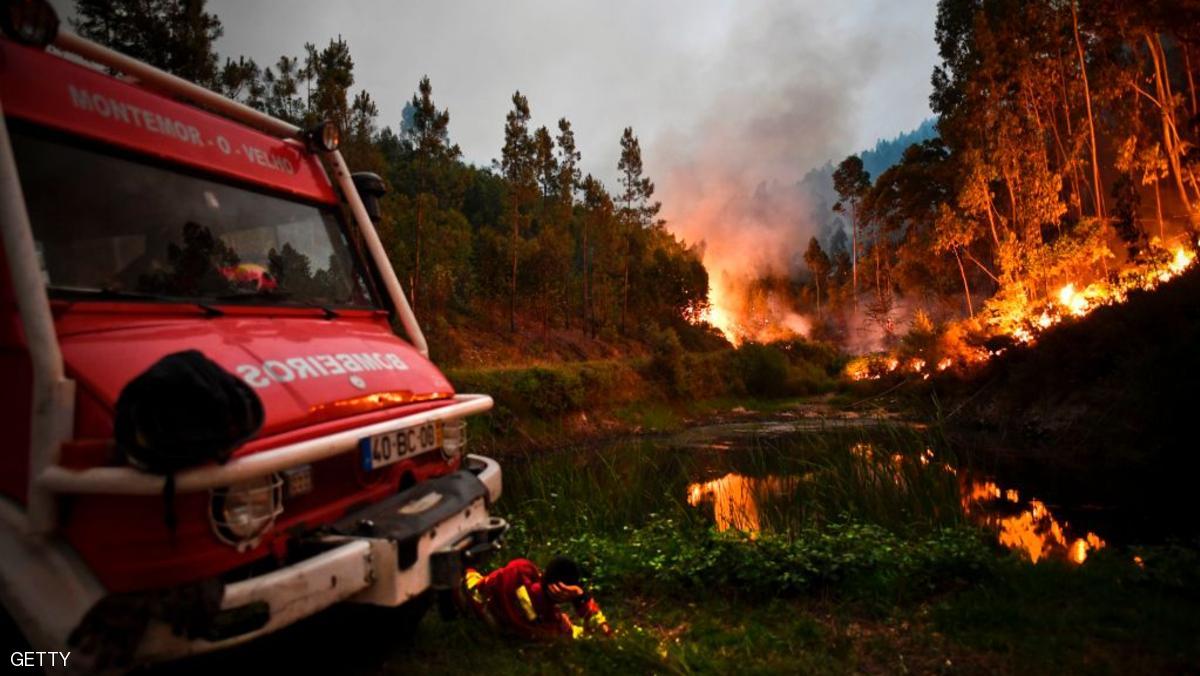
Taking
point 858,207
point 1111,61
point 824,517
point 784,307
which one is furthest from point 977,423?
point 784,307

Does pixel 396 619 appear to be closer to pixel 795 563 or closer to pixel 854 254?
pixel 795 563

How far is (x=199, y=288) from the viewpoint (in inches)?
133

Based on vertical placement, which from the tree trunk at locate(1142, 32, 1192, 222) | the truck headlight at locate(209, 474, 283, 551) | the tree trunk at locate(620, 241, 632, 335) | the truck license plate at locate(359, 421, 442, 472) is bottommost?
the truck headlight at locate(209, 474, 283, 551)

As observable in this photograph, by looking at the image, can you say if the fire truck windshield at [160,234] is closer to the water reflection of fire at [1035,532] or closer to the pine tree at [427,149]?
the water reflection of fire at [1035,532]

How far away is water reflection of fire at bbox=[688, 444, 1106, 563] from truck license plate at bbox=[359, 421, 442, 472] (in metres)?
3.29

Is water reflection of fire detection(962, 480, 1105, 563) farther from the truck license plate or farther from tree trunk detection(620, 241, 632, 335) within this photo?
tree trunk detection(620, 241, 632, 335)

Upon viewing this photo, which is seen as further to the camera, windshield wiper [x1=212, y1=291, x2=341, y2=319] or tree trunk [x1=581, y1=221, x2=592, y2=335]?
tree trunk [x1=581, y1=221, x2=592, y2=335]

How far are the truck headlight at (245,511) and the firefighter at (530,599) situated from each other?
1.46m

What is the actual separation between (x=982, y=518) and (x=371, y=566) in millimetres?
6766

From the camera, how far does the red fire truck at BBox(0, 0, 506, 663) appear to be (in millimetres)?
2252

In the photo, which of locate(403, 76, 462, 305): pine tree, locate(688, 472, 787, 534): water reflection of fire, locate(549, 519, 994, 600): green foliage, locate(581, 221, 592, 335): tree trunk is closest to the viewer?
locate(549, 519, 994, 600): green foliage

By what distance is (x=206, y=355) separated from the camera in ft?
8.84

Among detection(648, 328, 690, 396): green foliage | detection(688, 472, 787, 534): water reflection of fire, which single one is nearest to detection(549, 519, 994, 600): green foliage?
detection(688, 472, 787, 534): water reflection of fire

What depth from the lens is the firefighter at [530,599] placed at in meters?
3.75
